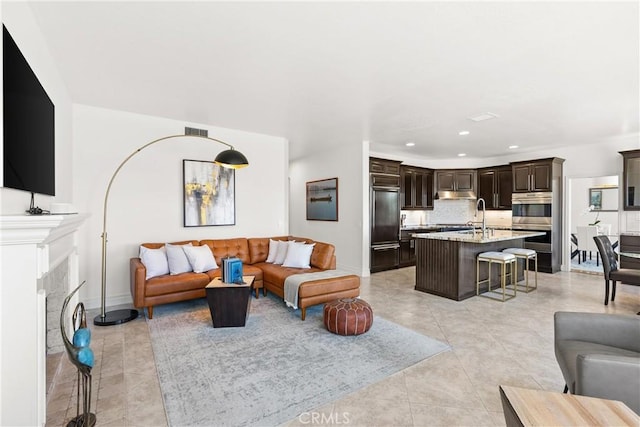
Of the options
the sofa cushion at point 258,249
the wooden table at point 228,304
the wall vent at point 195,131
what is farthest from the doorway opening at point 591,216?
the wall vent at point 195,131

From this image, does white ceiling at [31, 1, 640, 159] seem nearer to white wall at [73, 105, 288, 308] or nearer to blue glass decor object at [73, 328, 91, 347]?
white wall at [73, 105, 288, 308]

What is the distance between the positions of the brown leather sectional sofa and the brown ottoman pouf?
47 centimetres

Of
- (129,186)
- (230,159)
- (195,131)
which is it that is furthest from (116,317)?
(195,131)

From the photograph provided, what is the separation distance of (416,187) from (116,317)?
6569 mm

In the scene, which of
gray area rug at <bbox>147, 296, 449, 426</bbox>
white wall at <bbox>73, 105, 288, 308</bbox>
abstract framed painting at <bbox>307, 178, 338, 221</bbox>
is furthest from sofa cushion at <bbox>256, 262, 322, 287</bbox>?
abstract framed painting at <bbox>307, 178, 338, 221</bbox>

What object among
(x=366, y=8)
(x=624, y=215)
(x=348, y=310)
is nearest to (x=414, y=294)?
(x=348, y=310)

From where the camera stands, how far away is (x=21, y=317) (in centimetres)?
150

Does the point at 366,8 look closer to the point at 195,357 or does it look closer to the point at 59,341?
the point at 195,357

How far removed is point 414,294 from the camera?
15.6ft

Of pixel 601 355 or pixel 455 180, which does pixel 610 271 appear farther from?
pixel 455 180

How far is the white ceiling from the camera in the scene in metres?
2.07

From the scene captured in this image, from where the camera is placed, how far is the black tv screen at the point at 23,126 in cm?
163

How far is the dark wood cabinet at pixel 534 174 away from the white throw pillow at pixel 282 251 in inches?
212

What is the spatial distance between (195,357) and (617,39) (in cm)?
438
